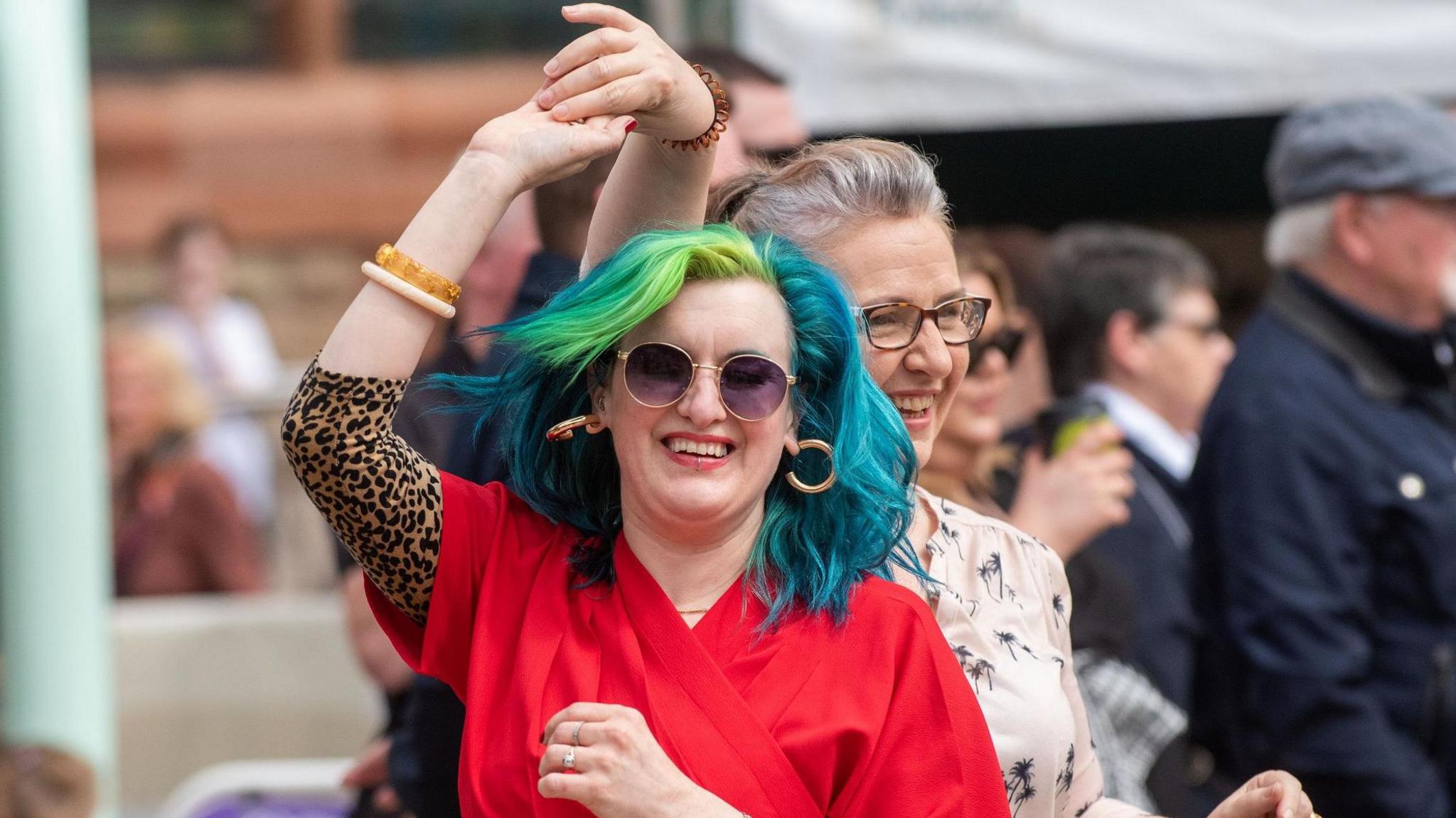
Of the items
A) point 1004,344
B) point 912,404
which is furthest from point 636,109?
point 1004,344

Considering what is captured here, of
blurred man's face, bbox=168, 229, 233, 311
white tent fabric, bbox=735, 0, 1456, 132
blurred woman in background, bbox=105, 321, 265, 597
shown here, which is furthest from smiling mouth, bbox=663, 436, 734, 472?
blurred man's face, bbox=168, 229, 233, 311

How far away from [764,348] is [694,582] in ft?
0.86

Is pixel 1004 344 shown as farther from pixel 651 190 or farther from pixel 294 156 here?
pixel 294 156

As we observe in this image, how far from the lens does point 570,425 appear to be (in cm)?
188

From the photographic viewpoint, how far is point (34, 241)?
4773 mm

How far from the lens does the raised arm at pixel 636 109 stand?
178 cm

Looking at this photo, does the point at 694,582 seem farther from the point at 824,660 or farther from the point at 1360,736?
the point at 1360,736

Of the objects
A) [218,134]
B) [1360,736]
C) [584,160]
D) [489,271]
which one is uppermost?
[584,160]

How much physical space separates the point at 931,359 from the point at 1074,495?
38.0 inches

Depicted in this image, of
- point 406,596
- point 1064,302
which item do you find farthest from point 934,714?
point 1064,302

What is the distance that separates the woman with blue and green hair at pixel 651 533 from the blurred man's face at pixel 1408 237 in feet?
7.11

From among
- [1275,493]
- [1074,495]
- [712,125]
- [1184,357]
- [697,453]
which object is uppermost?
[712,125]

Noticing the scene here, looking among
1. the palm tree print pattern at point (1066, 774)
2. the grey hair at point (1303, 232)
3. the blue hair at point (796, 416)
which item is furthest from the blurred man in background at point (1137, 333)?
the blue hair at point (796, 416)

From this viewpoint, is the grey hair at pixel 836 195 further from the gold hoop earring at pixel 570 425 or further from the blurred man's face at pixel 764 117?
the blurred man's face at pixel 764 117
